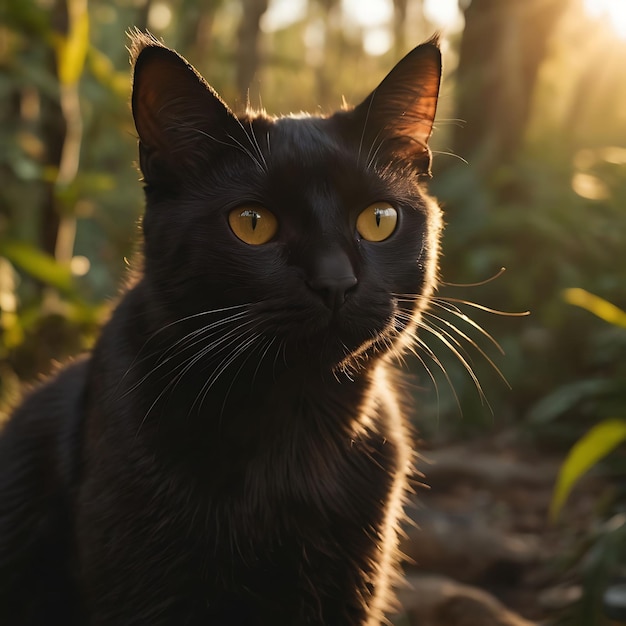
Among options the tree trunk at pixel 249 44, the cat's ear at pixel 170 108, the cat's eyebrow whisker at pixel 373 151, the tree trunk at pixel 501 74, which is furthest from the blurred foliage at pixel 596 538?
the tree trunk at pixel 249 44

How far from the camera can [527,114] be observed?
5516mm

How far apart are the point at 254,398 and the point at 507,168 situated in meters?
4.09

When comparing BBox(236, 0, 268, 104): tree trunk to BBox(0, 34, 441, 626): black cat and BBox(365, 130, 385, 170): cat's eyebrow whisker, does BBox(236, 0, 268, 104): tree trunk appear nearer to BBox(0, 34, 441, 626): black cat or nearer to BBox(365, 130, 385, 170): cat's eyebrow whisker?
BBox(365, 130, 385, 170): cat's eyebrow whisker

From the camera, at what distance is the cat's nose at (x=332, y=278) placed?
4.77ft

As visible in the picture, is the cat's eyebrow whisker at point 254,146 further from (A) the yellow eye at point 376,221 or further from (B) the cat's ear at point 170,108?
(A) the yellow eye at point 376,221

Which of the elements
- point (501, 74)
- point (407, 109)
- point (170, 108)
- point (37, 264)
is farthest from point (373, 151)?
point (501, 74)

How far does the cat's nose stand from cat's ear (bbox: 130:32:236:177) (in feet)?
1.37

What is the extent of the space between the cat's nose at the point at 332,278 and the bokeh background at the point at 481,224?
2.00 feet

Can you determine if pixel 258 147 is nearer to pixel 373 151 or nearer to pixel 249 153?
pixel 249 153

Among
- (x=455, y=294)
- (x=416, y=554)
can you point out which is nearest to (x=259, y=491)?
(x=416, y=554)

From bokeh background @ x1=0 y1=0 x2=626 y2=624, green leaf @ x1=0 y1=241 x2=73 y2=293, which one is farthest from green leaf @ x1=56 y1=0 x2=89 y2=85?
green leaf @ x1=0 y1=241 x2=73 y2=293

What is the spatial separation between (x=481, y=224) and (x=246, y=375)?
11.6 ft

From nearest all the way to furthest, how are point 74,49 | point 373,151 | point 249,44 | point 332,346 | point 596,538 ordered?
point 332,346
point 373,151
point 596,538
point 74,49
point 249,44

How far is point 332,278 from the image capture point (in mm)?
1450
